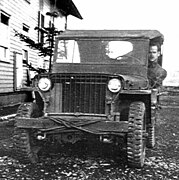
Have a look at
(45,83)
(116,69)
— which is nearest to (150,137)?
(116,69)

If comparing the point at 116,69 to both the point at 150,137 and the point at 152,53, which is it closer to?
the point at 152,53

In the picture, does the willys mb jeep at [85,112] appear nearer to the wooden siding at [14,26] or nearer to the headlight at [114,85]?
the headlight at [114,85]

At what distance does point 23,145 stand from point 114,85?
5.19 ft

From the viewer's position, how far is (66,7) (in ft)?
62.7

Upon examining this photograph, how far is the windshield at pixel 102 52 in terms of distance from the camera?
222 inches

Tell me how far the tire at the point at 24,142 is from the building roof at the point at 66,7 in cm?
1362

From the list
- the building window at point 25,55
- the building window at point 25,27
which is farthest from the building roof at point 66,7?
the building window at point 25,55

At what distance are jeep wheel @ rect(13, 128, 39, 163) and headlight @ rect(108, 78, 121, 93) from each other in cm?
138

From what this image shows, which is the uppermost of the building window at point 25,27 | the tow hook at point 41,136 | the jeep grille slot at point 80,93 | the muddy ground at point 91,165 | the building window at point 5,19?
the building window at point 25,27

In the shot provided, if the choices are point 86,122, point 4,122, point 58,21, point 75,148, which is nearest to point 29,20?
point 58,21

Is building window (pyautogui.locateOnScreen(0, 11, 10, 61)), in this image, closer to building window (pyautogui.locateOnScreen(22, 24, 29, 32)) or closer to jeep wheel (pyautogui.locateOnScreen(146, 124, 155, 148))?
building window (pyautogui.locateOnScreen(22, 24, 29, 32))

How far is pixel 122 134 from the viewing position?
4344mm

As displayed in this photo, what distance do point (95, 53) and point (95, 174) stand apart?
7.86 feet

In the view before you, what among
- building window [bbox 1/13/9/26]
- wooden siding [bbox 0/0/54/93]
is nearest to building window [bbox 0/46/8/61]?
wooden siding [bbox 0/0/54/93]
